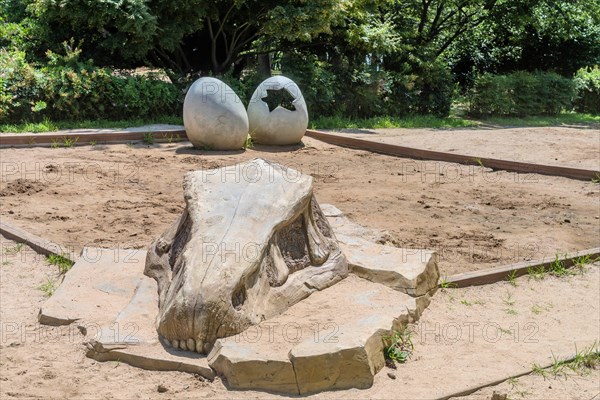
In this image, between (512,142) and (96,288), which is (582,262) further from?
(512,142)

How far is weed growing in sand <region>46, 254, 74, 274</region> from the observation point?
613 centimetres

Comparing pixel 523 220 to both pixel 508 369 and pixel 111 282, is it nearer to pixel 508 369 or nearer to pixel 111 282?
pixel 508 369

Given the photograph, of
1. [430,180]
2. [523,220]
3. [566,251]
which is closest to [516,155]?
[430,180]

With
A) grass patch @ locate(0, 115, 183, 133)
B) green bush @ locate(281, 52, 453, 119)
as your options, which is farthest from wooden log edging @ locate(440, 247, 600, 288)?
green bush @ locate(281, 52, 453, 119)

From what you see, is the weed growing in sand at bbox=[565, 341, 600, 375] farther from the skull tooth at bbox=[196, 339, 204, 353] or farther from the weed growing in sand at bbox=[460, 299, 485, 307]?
the skull tooth at bbox=[196, 339, 204, 353]

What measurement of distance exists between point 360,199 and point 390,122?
8047 mm

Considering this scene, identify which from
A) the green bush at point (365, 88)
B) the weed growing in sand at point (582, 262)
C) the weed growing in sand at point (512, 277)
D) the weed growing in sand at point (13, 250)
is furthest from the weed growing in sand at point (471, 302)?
the green bush at point (365, 88)

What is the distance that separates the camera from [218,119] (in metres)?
11.8

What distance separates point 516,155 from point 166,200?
6040 millimetres

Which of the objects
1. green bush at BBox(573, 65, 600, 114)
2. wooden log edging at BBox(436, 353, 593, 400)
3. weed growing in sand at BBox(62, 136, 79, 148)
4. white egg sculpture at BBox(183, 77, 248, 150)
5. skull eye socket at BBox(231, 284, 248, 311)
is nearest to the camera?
wooden log edging at BBox(436, 353, 593, 400)

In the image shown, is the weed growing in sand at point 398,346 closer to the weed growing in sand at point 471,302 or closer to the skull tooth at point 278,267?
the skull tooth at point 278,267

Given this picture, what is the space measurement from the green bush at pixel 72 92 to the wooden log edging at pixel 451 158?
3.07 metres

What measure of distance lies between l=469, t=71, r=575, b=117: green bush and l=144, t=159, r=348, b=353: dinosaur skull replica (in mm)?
14172

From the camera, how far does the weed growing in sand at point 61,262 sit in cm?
613
